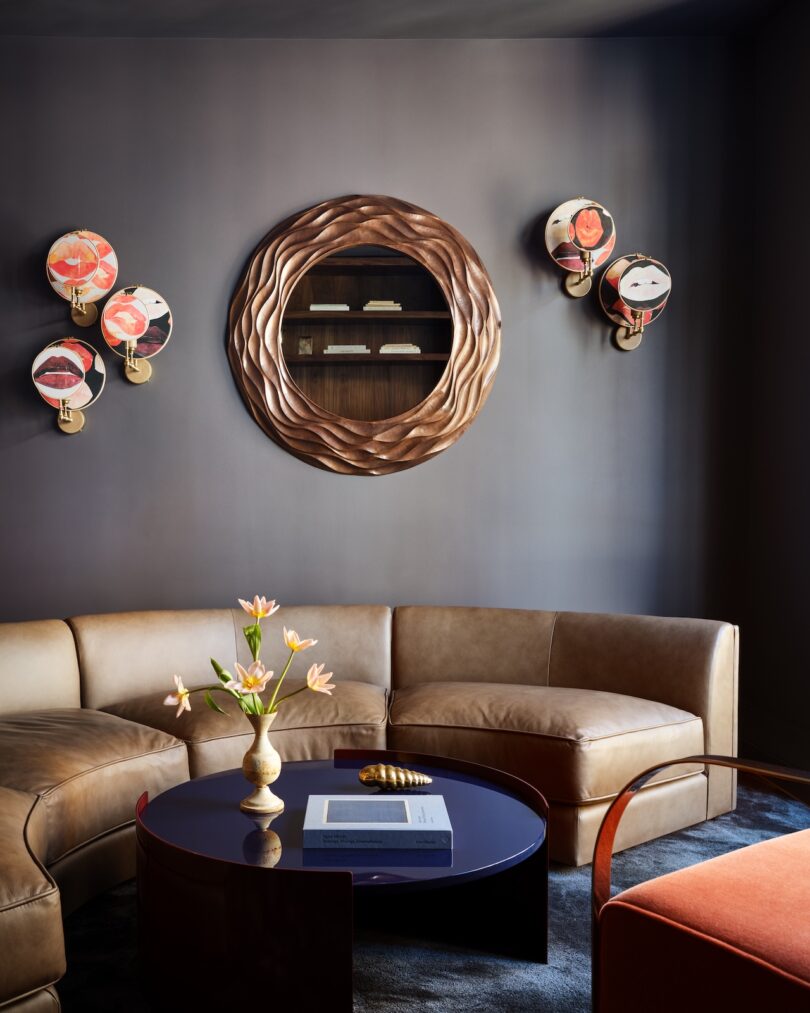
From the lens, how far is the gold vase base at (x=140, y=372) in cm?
358

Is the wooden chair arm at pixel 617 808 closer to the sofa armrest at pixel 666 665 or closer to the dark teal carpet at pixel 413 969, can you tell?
the dark teal carpet at pixel 413 969

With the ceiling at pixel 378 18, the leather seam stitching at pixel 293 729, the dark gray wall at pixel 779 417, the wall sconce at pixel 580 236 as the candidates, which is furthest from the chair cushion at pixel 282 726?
the ceiling at pixel 378 18

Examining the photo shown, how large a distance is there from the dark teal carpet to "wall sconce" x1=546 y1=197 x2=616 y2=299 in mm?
2356

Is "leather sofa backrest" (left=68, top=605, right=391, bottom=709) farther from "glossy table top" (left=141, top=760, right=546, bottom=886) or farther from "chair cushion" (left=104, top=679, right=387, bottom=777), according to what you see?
"glossy table top" (left=141, top=760, right=546, bottom=886)

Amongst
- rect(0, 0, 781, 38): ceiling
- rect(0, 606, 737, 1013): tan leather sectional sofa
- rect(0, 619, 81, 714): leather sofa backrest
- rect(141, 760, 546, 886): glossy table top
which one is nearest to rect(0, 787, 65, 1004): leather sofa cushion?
A: rect(0, 606, 737, 1013): tan leather sectional sofa

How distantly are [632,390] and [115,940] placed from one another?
2805 millimetres

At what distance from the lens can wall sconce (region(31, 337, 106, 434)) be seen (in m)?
3.47

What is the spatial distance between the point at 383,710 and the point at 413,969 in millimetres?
1001

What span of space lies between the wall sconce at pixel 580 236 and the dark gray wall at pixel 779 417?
687 mm

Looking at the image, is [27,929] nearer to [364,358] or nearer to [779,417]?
[364,358]

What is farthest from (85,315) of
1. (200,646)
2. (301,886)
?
(301,886)

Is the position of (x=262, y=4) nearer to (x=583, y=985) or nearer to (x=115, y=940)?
(x=115, y=940)

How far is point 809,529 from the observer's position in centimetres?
338

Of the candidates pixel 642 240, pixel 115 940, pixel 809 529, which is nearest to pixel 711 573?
pixel 809 529
